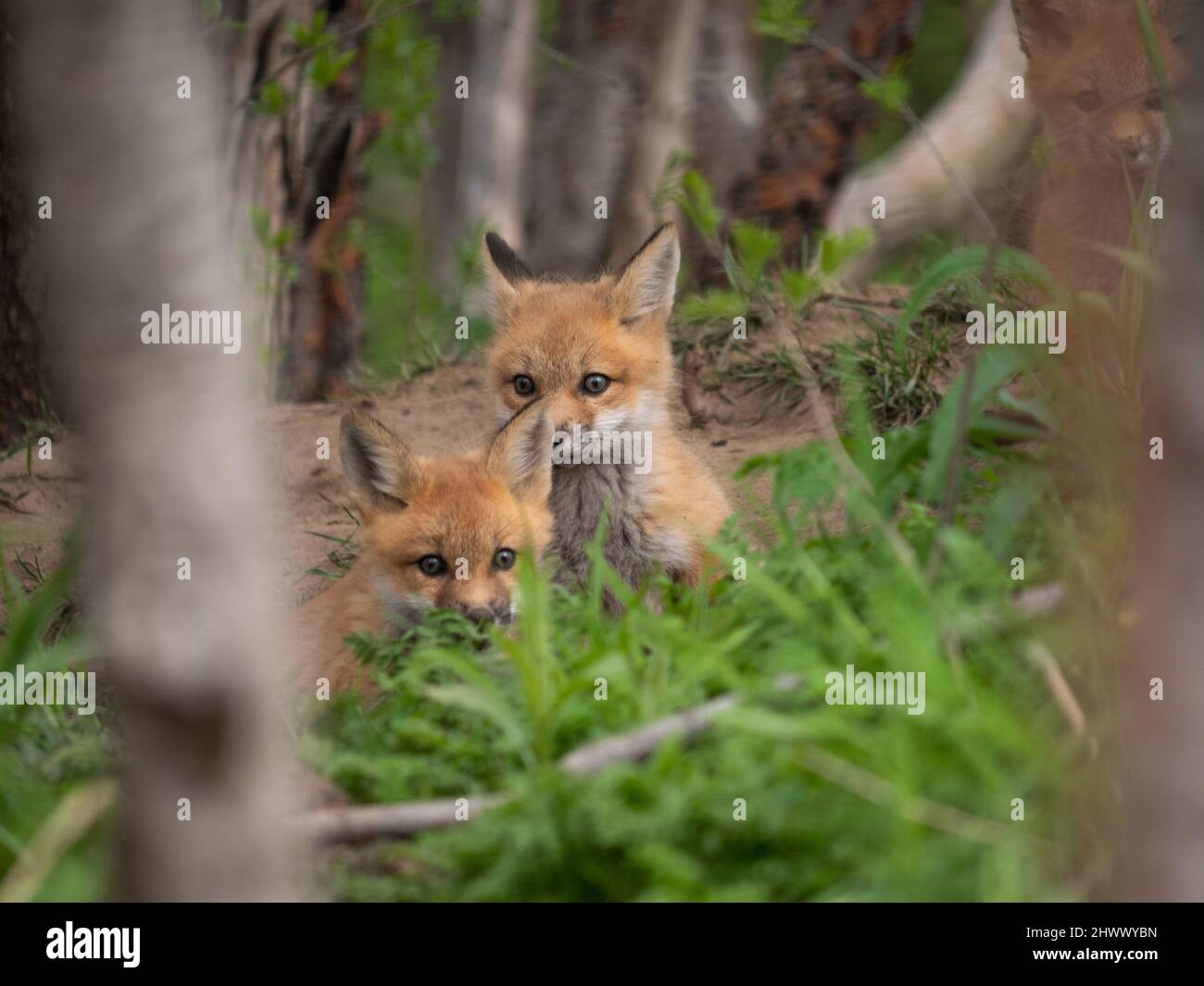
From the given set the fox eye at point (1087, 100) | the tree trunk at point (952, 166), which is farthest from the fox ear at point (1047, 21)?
the tree trunk at point (952, 166)

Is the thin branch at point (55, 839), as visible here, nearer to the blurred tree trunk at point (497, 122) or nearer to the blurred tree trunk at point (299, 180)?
the blurred tree trunk at point (299, 180)

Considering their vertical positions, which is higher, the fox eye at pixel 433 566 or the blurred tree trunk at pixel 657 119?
the blurred tree trunk at pixel 657 119

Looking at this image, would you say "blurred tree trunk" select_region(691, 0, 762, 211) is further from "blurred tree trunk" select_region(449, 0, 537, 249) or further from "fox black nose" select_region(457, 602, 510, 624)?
"fox black nose" select_region(457, 602, 510, 624)

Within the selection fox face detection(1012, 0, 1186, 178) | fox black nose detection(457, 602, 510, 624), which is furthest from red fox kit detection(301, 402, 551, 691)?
fox face detection(1012, 0, 1186, 178)

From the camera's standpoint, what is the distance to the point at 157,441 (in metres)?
2.06

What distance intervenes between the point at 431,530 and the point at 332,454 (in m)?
2.29

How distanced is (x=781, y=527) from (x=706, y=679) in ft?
2.20

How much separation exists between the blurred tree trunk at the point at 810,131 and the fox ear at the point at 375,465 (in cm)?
470

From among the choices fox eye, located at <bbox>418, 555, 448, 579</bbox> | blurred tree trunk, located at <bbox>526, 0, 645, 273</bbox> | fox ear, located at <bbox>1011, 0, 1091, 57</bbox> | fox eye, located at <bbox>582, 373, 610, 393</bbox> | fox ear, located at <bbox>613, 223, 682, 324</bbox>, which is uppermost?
blurred tree trunk, located at <bbox>526, 0, 645, 273</bbox>

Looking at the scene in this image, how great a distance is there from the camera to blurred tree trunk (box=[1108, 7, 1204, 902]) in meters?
2.20

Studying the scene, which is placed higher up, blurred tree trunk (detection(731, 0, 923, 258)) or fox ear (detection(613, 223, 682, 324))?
blurred tree trunk (detection(731, 0, 923, 258))

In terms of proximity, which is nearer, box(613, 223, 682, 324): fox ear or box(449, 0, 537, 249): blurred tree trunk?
box(613, 223, 682, 324): fox ear

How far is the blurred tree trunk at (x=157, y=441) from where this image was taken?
6.61ft

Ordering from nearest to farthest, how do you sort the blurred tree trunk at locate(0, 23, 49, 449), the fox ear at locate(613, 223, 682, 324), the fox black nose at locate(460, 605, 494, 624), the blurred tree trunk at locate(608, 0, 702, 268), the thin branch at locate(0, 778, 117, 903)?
the thin branch at locate(0, 778, 117, 903) → the fox black nose at locate(460, 605, 494, 624) → the fox ear at locate(613, 223, 682, 324) → the blurred tree trunk at locate(0, 23, 49, 449) → the blurred tree trunk at locate(608, 0, 702, 268)
